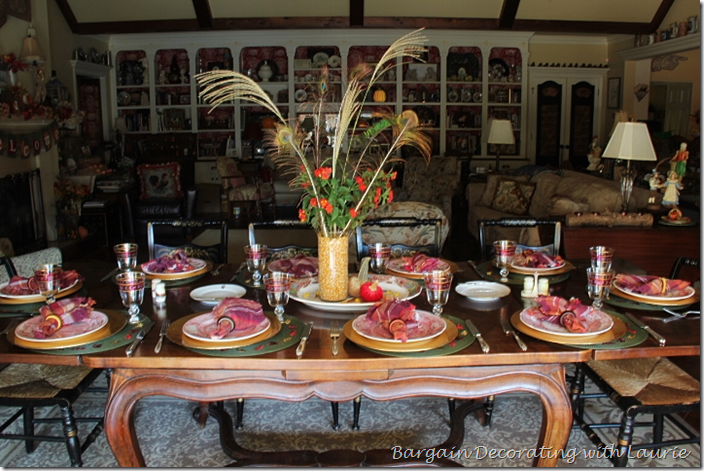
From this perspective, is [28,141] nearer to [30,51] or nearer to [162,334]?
[30,51]

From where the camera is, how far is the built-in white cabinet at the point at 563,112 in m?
9.31

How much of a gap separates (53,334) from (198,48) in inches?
317

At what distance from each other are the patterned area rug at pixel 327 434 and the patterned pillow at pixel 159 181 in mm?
4569

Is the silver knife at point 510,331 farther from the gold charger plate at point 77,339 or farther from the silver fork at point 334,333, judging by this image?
the gold charger plate at point 77,339

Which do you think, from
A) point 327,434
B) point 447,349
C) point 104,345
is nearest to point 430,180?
point 327,434

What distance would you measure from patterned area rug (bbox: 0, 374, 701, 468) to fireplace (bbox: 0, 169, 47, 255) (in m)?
3.04

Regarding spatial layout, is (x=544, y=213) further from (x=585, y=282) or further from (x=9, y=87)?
(x=9, y=87)

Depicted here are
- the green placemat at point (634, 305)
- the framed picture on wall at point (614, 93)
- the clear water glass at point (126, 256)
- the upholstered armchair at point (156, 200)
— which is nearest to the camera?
the green placemat at point (634, 305)

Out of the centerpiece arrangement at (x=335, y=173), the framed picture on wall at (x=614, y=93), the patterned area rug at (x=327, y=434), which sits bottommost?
the patterned area rug at (x=327, y=434)

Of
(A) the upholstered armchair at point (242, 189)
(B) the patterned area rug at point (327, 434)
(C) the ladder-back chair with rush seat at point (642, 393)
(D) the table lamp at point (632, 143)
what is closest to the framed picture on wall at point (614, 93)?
(A) the upholstered armchair at point (242, 189)

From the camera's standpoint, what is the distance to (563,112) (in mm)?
9383

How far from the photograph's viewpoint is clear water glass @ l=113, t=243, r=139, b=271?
7.92ft

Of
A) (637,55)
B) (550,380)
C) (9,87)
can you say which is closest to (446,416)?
(550,380)

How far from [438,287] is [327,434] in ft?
3.41
